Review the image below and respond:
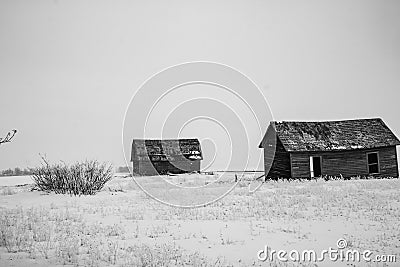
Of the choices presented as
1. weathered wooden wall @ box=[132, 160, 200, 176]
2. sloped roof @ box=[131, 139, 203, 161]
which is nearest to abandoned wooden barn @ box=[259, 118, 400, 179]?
weathered wooden wall @ box=[132, 160, 200, 176]

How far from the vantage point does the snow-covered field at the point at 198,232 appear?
7039mm

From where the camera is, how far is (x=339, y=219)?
11.0 meters

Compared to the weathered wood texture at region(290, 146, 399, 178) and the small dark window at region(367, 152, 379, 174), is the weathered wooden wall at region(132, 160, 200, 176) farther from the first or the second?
the small dark window at region(367, 152, 379, 174)

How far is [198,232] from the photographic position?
31.0 feet

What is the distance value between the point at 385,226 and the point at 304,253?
140 inches

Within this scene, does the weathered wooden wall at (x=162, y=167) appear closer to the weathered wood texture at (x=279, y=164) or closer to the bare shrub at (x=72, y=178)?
the weathered wood texture at (x=279, y=164)

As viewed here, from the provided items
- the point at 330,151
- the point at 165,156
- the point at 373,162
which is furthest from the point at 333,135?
the point at 165,156

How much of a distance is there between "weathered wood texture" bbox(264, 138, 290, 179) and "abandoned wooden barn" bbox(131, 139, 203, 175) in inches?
711

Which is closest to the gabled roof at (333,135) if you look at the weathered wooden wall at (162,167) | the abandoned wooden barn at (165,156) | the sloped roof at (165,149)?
the weathered wooden wall at (162,167)

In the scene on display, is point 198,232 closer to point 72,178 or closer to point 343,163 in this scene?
point 72,178

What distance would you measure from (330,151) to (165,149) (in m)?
23.1

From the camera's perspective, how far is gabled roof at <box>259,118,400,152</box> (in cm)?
2742

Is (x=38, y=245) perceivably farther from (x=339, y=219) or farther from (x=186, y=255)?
(x=339, y=219)

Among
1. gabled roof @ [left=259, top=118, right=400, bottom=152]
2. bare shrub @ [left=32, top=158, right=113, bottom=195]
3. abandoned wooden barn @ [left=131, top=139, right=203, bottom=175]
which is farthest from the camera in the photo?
abandoned wooden barn @ [left=131, top=139, right=203, bottom=175]
